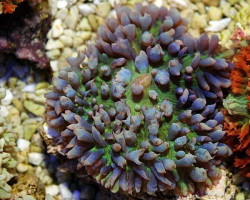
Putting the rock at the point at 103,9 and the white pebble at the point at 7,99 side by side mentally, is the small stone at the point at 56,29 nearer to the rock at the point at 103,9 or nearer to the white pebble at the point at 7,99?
the rock at the point at 103,9

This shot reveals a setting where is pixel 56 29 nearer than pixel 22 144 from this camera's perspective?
No

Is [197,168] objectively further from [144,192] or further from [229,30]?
[229,30]

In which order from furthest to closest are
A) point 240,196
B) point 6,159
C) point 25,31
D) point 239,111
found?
1. point 25,31
2. point 240,196
3. point 6,159
4. point 239,111

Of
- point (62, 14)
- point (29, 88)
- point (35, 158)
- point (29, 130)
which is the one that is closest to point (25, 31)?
point (62, 14)

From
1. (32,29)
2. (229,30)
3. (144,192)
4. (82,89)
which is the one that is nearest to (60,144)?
(82,89)

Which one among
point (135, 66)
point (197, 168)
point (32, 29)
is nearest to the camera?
point (197, 168)

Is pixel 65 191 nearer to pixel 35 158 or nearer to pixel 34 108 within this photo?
pixel 35 158

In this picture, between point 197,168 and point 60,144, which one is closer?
point 197,168
